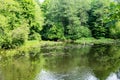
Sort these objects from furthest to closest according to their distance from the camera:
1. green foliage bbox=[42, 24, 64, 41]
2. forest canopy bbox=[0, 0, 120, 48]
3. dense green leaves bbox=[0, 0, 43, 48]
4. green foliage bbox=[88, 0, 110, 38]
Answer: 1. green foliage bbox=[88, 0, 110, 38]
2. green foliage bbox=[42, 24, 64, 41]
3. forest canopy bbox=[0, 0, 120, 48]
4. dense green leaves bbox=[0, 0, 43, 48]

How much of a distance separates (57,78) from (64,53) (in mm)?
14027

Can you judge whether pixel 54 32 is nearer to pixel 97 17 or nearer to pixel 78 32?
pixel 78 32

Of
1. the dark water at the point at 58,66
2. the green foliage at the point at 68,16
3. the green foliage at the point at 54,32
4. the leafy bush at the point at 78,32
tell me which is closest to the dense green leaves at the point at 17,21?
the green foliage at the point at 54,32

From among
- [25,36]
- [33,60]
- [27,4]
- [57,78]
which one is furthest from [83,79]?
[27,4]

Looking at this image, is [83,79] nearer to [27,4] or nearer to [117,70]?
[117,70]

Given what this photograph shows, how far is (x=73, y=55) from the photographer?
3619 cm

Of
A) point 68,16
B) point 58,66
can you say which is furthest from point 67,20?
point 58,66

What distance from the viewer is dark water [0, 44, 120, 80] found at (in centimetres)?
2450

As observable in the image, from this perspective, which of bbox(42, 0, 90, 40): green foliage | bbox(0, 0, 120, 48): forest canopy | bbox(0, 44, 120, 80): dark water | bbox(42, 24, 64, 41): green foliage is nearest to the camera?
bbox(0, 44, 120, 80): dark water

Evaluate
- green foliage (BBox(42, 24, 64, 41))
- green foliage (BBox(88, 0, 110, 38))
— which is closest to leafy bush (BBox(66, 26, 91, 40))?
green foliage (BBox(42, 24, 64, 41))

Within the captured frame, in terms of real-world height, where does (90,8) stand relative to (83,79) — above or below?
above

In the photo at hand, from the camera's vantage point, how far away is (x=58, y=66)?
95.7 ft

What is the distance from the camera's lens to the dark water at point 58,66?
24500 mm

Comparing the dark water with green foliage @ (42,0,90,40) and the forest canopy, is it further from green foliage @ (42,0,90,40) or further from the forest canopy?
green foliage @ (42,0,90,40)
